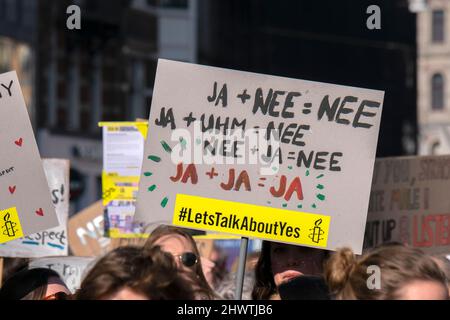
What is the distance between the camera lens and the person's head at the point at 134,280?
2.83 metres

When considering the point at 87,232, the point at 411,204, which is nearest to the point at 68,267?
the point at 87,232

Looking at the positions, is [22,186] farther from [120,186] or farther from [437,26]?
[437,26]

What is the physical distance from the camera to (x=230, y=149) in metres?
4.22

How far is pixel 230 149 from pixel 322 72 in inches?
1196

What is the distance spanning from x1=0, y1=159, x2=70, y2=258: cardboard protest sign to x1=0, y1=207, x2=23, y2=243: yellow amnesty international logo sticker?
1.80 meters

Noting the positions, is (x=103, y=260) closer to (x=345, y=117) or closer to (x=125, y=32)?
(x=345, y=117)

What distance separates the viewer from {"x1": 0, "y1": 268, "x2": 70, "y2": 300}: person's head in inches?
146

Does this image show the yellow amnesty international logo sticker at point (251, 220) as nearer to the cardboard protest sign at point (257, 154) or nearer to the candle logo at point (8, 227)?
the cardboard protest sign at point (257, 154)

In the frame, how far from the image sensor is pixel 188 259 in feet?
14.7

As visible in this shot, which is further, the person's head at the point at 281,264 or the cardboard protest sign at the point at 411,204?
the cardboard protest sign at the point at 411,204

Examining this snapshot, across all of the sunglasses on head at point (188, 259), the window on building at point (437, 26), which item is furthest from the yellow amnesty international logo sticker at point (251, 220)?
the window on building at point (437, 26)

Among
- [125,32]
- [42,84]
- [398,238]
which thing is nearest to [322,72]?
[125,32]

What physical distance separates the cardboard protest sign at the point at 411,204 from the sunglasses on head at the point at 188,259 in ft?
4.78

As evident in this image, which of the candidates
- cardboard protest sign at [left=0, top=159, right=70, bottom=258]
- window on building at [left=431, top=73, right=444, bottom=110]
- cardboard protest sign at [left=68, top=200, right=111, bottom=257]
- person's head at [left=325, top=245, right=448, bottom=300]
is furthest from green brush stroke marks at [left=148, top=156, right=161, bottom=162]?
window on building at [left=431, top=73, right=444, bottom=110]
